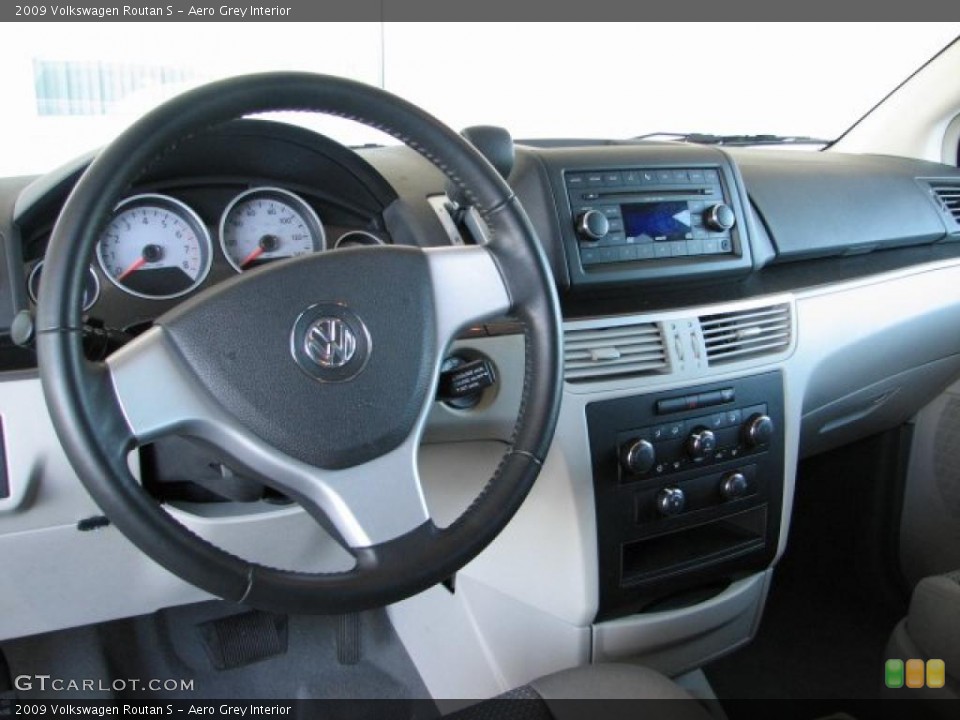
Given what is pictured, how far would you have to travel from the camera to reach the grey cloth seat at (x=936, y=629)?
136 cm

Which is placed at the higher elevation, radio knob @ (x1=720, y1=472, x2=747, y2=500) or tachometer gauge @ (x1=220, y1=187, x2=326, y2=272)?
tachometer gauge @ (x1=220, y1=187, x2=326, y2=272)

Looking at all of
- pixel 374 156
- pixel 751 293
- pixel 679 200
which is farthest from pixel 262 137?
pixel 751 293

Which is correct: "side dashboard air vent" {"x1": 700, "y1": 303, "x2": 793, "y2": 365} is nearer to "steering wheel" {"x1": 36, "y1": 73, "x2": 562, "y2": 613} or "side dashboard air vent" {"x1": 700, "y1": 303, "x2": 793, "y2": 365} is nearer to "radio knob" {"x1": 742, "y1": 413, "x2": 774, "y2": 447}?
"radio knob" {"x1": 742, "y1": 413, "x2": 774, "y2": 447}

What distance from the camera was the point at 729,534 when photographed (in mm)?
1523

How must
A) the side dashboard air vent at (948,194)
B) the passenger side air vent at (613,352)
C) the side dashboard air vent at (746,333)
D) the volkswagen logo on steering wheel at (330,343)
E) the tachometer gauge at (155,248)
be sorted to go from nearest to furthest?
the volkswagen logo on steering wheel at (330,343) → the tachometer gauge at (155,248) → the passenger side air vent at (613,352) → the side dashboard air vent at (746,333) → the side dashboard air vent at (948,194)

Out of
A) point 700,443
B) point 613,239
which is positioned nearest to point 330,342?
point 613,239

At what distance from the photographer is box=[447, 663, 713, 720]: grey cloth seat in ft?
3.27

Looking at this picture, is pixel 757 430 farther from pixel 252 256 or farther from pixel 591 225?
pixel 252 256

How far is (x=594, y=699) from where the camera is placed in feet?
3.33

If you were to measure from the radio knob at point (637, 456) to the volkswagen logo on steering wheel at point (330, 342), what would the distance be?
21.5 inches

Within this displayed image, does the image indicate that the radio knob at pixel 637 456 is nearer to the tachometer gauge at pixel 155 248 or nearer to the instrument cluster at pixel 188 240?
the instrument cluster at pixel 188 240

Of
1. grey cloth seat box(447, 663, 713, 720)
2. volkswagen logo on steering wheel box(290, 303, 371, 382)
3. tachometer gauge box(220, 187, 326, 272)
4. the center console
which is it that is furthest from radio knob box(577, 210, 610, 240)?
grey cloth seat box(447, 663, 713, 720)

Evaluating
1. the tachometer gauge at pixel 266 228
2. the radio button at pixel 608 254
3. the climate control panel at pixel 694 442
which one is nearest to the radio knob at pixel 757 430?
the climate control panel at pixel 694 442

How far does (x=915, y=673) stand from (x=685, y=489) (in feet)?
1.61
